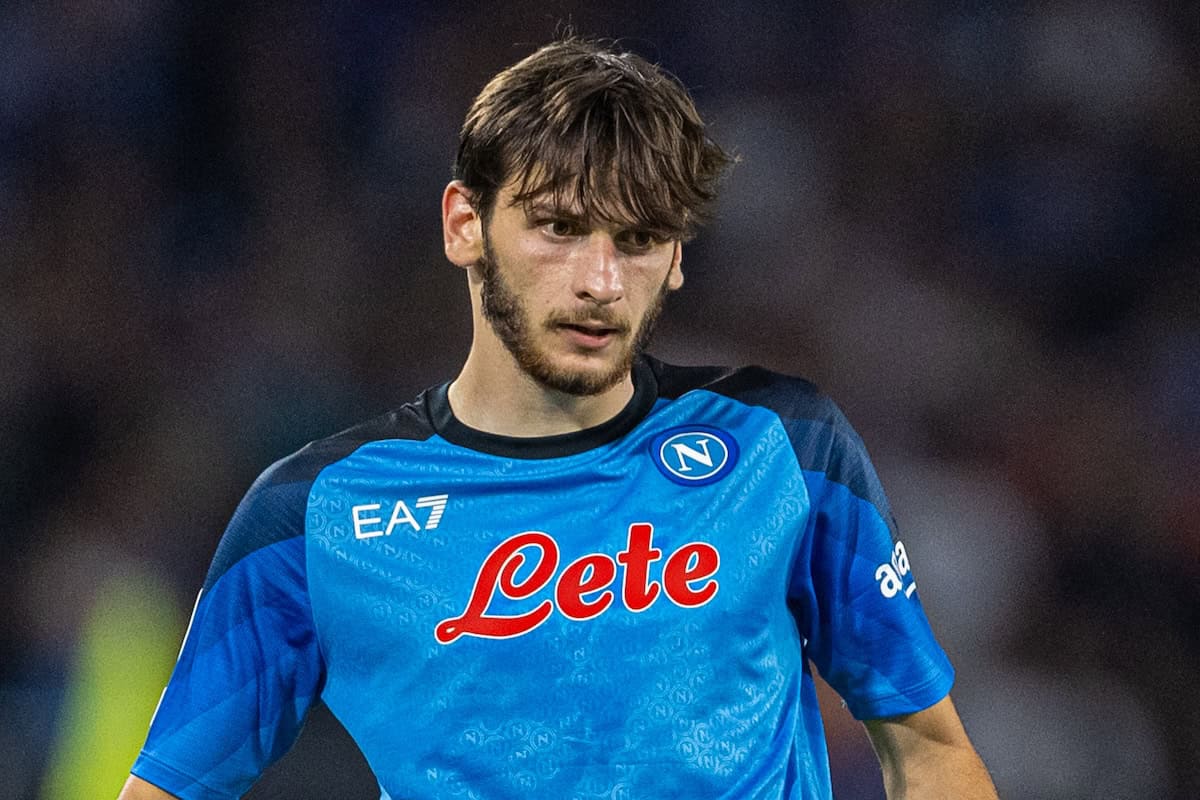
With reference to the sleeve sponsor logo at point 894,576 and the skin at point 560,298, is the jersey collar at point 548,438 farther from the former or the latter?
the sleeve sponsor logo at point 894,576

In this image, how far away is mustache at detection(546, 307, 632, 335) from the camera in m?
2.26

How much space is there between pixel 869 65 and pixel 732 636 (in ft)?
12.4

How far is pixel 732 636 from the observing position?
7.55ft

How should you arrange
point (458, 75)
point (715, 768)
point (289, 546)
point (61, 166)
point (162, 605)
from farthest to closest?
point (458, 75), point (61, 166), point (162, 605), point (289, 546), point (715, 768)

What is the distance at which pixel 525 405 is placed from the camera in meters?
2.45

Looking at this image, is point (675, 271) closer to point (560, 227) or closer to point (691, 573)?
point (560, 227)

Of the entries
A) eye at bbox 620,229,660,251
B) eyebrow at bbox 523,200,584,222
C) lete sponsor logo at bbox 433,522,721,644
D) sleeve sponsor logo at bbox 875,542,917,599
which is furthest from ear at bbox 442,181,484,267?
sleeve sponsor logo at bbox 875,542,917,599

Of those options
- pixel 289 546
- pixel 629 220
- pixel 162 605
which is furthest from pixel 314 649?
pixel 162 605

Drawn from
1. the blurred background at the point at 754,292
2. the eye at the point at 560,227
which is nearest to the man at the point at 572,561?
the eye at the point at 560,227

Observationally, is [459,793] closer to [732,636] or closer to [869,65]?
[732,636]

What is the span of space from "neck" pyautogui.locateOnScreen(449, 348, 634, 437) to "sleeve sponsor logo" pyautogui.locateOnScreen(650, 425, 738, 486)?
0.11 meters

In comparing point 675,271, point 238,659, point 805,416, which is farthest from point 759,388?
point 238,659

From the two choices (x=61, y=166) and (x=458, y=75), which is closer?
(x=61, y=166)

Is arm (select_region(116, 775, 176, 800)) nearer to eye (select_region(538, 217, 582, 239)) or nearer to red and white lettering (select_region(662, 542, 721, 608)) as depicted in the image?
red and white lettering (select_region(662, 542, 721, 608))
